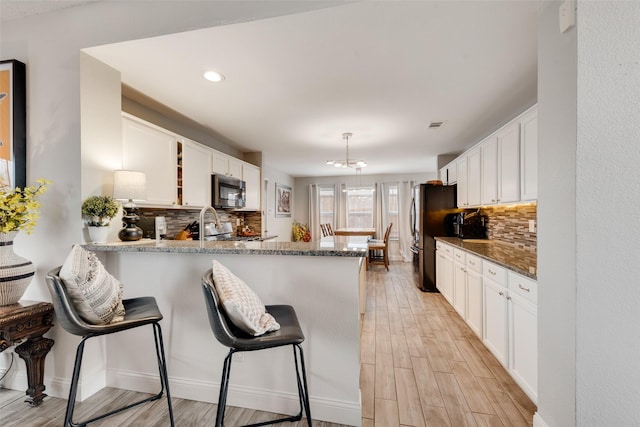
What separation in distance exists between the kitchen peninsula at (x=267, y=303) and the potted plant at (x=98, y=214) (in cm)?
9

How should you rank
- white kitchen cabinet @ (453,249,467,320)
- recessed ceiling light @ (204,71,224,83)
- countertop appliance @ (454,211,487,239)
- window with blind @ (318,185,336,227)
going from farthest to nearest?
window with blind @ (318,185,336,227) < countertop appliance @ (454,211,487,239) < white kitchen cabinet @ (453,249,467,320) < recessed ceiling light @ (204,71,224,83)

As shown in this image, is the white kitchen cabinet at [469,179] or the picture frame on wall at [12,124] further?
the white kitchen cabinet at [469,179]

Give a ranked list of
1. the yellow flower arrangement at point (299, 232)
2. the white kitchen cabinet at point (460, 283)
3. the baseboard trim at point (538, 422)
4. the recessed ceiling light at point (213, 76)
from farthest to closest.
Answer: the yellow flower arrangement at point (299, 232)
the white kitchen cabinet at point (460, 283)
the recessed ceiling light at point (213, 76)
the baseboard trim at point (538, 422)

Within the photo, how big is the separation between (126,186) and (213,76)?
3.54 ft

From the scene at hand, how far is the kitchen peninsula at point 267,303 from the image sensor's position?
1621 millimetres

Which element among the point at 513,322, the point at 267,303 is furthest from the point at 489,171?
the point at 267,303

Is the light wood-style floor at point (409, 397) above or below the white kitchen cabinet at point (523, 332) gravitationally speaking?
below

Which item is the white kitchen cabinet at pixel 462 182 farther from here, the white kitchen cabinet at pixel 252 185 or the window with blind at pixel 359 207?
the window with blind at pixel 359 207

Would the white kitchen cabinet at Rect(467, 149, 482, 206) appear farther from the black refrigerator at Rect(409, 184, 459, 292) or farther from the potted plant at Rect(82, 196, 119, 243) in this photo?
the potted plant at Rect(82, 196, 119, 243)

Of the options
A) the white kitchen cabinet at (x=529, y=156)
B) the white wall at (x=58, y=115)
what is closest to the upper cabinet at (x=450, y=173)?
the white kitchen cabinet at (x=529, y=156)

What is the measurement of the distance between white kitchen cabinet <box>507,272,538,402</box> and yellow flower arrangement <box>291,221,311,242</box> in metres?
5.36

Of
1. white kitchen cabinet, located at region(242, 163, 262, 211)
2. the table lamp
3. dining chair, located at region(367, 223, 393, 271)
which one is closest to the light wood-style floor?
the table lamp

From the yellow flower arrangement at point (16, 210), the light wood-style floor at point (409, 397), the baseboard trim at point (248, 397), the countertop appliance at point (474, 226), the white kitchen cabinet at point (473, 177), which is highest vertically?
the white kitchen cabinet at point (473, 177)

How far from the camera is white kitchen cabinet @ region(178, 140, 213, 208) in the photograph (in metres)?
3.05
